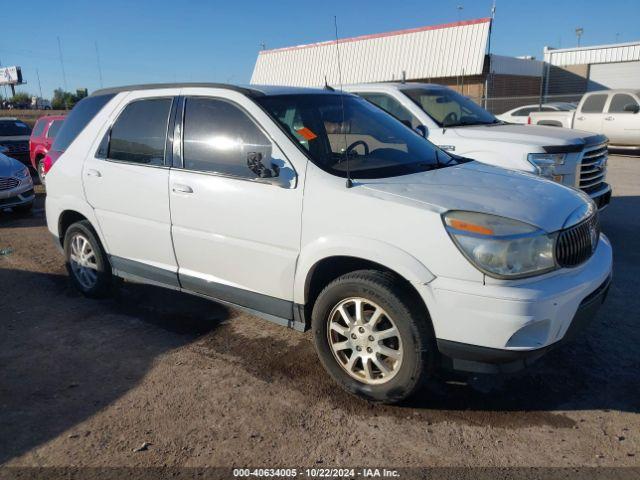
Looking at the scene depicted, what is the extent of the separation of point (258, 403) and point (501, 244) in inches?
67.9

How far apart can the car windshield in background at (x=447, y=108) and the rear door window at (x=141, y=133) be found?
13.2 ft

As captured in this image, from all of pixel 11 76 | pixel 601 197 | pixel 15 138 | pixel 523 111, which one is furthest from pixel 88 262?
pixel 11 76

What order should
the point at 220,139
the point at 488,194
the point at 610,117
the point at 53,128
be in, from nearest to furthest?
the point at 488,194
the point at 220,139
the point at 53,128
the point at 610,117

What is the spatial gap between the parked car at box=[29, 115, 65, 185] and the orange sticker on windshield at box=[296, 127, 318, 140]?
1079 cm

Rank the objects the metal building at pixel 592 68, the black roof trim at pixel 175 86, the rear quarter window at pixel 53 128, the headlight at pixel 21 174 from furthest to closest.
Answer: the metal building at pixel 592 68
the rear quarter window at pixel 53 128
the headlight at pixel 21 174
the black roof trim at pixel 175 86

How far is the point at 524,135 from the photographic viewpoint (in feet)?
21.7

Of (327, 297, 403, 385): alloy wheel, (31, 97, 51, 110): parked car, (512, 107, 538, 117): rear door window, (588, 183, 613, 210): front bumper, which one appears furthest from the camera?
(31, 97, 51, 110): parked car

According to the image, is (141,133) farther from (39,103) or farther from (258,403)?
(39,103)

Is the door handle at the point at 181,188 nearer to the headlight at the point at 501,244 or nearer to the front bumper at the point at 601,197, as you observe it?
the headlight at the point at 501,244

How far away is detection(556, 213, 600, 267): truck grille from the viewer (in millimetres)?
2955

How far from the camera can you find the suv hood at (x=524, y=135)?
20.9 feet

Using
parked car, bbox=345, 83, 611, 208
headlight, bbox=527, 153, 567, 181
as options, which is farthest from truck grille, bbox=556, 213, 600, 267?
headlight, bbox=527, 153, 567, 181

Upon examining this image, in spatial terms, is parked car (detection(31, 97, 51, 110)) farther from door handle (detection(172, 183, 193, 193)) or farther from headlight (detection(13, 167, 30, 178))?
door handle (detection(172, 183, 193, 193))

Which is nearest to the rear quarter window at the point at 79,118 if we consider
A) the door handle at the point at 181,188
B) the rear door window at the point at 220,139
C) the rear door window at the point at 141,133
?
the rear door window at the point at 141,133
